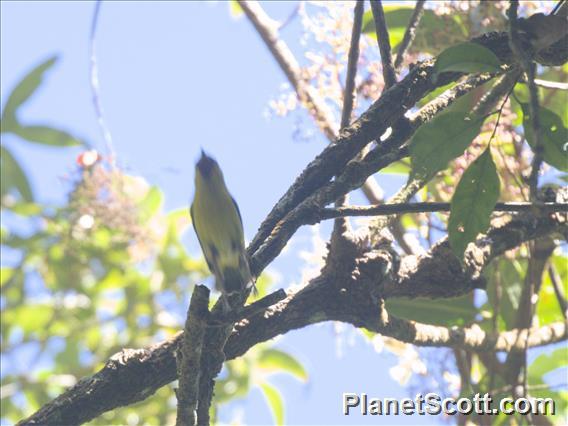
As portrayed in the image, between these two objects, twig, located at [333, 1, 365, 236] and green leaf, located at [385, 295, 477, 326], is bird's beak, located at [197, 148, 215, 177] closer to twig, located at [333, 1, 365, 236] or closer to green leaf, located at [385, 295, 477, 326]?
twig, located at [333, 1, 365, 236]

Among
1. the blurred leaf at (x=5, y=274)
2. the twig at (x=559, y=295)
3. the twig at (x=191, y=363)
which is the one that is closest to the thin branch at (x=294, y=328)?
the twig at (x=191, y=363)

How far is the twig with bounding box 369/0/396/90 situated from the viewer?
6.08 ft

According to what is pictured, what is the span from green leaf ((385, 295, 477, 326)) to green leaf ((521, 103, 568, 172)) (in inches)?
43.3

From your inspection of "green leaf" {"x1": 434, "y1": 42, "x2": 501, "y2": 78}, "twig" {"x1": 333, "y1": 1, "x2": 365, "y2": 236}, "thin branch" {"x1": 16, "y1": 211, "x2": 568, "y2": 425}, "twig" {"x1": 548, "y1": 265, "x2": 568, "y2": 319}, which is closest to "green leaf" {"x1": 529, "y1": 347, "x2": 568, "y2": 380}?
"twig" {"x1": 548, "y1": 265, "x2": 568, "y2": 319}

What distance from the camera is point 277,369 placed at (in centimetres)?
404

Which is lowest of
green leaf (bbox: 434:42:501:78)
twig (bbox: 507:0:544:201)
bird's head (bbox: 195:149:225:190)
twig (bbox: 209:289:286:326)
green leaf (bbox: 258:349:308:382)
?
twig (bbox: 209:289:286:326)

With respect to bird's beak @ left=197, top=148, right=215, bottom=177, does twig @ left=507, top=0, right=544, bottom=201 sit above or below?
below

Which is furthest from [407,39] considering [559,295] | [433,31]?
[559,295]

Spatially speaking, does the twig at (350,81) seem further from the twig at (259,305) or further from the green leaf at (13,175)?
the green leaf at (13,175)

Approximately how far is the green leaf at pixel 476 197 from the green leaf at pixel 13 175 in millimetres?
2248

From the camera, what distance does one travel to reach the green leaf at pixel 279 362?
401cm

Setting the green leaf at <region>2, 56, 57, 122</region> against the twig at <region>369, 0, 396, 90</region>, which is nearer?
the twig at <region>369, 0, 396, 90</region>

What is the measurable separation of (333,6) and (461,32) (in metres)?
0.52

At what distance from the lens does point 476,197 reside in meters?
1.68
